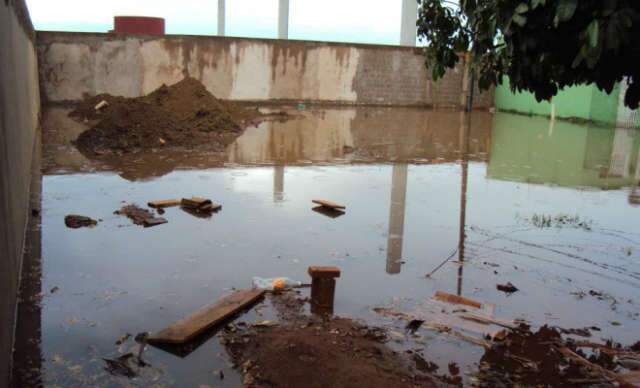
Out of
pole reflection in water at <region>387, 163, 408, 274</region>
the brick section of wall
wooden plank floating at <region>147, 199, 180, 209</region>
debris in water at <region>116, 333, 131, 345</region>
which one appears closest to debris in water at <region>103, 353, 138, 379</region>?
debris in water at <region>116, 333, 131, 345</region>

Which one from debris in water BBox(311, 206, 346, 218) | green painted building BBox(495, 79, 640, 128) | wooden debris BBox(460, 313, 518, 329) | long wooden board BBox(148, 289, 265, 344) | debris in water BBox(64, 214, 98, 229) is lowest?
wooden debris BBox(460, 313, 518, 329)

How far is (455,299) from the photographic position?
4.39m

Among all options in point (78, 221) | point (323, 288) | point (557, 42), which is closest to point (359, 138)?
point (78, 221)

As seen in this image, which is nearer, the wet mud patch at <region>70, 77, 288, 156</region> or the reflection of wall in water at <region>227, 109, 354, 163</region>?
the reflection of wall in water at <region>227, 109, 354, 163</region>

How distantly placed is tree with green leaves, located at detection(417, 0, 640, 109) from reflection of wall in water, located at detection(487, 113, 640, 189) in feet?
21.2

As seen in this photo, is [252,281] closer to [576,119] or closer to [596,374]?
[596,374]

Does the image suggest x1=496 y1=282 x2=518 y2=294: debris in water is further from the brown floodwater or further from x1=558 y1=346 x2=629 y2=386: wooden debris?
x1=558 y1=346 x2=629 y2=386: wooden debris

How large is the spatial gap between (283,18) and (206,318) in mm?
23554

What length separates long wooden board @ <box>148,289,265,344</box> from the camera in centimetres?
362

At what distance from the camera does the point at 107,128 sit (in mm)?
A: 11352

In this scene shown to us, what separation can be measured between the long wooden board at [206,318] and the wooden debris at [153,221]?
2.13 meters

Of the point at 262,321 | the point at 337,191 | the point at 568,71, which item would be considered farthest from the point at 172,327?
the point at 337,191

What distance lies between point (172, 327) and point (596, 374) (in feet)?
8.35

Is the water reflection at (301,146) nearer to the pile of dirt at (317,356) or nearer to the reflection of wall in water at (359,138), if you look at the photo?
the reflection of wall in water at (359,138)
